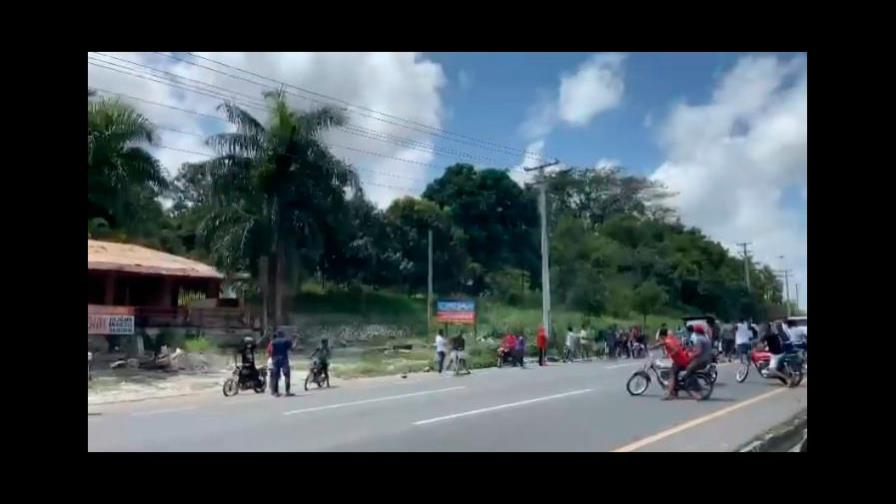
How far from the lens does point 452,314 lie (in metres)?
26.7

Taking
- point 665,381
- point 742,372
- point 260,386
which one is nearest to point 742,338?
point 742,372

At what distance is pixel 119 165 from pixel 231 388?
7.53 metres

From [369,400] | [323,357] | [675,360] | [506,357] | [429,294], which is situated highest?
[429,294]

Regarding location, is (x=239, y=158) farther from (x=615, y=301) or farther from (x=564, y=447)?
(x=564, y=447)

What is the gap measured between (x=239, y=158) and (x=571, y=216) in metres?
13.3

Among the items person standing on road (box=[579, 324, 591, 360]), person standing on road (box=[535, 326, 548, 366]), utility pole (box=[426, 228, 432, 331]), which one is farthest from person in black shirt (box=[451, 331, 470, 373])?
person standing on road (box=[579, 324, 591, 360])

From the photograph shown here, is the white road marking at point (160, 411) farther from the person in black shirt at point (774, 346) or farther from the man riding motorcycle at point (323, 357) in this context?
the person in black shirt at point (774, 346)

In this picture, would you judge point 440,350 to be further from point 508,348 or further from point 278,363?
point 278,363

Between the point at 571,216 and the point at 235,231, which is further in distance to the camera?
the point at 571,216

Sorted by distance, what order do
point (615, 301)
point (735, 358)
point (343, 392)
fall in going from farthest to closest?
point (615, 301), point (735, 358), point (343, 392)

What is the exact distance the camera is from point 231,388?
16234mm

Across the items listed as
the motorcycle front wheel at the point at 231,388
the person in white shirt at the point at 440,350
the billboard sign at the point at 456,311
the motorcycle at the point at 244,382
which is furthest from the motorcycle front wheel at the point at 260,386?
the billboard sign at the point at 456,311

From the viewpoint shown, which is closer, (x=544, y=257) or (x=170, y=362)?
(x=170, y=362)
